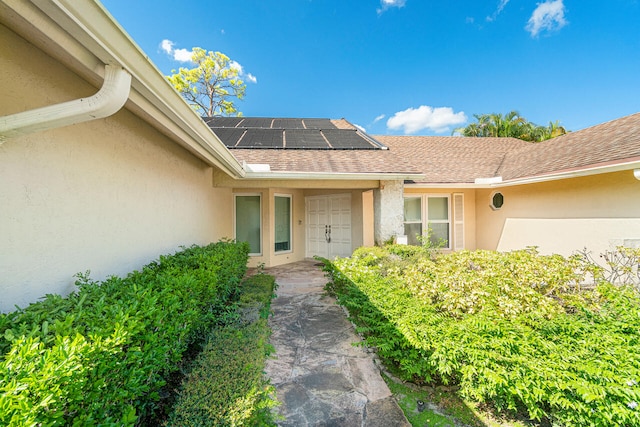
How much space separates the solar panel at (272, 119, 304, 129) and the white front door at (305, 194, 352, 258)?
129 inches

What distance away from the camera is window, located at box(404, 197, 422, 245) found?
32.9ft

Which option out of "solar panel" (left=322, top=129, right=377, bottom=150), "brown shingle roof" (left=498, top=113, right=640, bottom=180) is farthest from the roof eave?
"solar panel" (left=322, top=129, right=377, bottom=150)

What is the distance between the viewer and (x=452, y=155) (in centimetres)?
1198

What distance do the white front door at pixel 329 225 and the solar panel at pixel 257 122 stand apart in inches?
151

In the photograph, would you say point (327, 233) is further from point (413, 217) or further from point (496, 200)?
point (496, 200)

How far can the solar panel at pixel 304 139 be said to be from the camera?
895cm

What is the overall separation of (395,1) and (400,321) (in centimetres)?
1469

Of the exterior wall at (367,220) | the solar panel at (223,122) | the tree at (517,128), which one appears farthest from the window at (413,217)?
the tree at (517,128)

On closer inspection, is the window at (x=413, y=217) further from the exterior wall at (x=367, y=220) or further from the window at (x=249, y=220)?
the window at (x=249, y=220)

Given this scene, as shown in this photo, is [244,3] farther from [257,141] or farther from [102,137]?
[102,137]

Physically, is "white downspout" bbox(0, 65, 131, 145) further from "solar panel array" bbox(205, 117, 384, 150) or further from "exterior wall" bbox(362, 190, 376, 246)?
"exterior wall" bbox(362, 190, 376, 246)

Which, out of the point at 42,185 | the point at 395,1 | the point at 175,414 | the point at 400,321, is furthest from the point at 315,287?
the point at 395,1

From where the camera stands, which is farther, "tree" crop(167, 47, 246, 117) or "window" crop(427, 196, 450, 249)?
"tree" crop(167, 47, 246, 117)

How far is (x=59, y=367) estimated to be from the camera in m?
1.27
